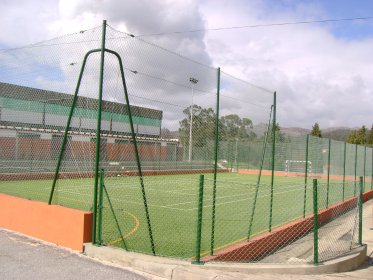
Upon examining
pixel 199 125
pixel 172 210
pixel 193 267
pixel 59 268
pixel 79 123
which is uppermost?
pixel 199 125

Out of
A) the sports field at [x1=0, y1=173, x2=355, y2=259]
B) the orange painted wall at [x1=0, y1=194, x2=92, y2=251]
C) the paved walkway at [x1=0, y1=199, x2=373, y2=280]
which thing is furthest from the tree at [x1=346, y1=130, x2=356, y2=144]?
the orange painted wall at [x1=0, y1=194, x2=92, y2=251]

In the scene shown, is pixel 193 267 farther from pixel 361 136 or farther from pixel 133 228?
pixel 361 136

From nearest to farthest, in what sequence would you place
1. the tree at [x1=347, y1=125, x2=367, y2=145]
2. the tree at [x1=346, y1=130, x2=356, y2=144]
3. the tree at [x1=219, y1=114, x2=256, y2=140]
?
the tree at [x1=219, y1=114, x2=256, y2=140] < the tree at [x1=347, y1=125, x2=367, y2=145] < the tree at [x1=346, y1=130, x2=356, y2=144]

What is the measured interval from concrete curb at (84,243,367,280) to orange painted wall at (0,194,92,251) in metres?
0.44

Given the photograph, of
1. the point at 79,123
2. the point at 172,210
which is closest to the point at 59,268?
the point at 79,123

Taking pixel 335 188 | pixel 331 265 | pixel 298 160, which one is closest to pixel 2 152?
pixel 331 265

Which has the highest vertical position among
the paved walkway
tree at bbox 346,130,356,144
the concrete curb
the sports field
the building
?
tree at bbox 346,130,356,144

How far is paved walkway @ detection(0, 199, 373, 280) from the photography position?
5.39 meters

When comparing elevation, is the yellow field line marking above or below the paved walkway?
below

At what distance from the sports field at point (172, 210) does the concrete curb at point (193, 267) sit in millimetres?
434

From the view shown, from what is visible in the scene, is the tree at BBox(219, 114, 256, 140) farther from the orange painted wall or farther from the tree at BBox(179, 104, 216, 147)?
the orange painted wall

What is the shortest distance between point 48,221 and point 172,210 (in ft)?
19.8

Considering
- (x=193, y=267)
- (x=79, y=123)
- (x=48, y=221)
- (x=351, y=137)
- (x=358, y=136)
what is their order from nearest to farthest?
(x=193, y=267) → (x=48, y=221) → (x=79, y=123) → (x=358, y=136) → (x=351, y=137)

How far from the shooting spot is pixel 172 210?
12.8 m
